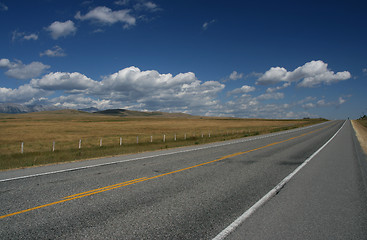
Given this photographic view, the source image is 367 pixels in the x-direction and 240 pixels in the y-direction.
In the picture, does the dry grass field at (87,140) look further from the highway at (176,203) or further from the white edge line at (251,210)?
the white edge line at (251,210)

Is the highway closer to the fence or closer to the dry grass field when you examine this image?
the dry grass field

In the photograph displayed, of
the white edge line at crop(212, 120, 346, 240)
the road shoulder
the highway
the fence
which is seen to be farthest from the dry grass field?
the road shoulder

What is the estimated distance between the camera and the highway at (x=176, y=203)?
452 centimetres

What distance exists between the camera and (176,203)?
5.90m

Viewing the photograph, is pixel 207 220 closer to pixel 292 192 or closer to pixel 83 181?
pixel 292 192

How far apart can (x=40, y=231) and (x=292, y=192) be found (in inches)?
274

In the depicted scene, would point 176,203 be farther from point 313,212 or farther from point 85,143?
point 85,143

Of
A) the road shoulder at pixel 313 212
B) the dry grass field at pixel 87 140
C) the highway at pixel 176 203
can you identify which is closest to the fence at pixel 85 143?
the dry grass field at pixel 87 140

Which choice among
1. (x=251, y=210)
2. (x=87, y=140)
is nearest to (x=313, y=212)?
(x=251, y=210)

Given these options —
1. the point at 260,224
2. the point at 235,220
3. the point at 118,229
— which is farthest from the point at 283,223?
the point at 118,229

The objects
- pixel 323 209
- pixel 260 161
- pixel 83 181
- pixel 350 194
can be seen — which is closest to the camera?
pixel 323 209

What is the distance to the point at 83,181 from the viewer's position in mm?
7902

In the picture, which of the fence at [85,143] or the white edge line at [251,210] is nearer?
the white edge line at [251,210]

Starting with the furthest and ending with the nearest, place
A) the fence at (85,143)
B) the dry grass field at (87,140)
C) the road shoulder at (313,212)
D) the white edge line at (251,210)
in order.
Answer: the fence at (85,143), the dry grass field at (87,140), the road shoulder at (313,212), the white edge line at (251,210)
